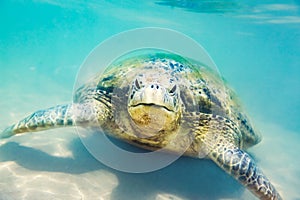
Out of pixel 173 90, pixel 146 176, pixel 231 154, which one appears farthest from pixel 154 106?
pixel 146 176

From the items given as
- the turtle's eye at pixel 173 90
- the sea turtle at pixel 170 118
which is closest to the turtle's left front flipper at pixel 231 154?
the sea turtle at pixel 170 118

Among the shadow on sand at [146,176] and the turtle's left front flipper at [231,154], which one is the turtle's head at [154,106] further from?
the shadow on sand at [146,176]

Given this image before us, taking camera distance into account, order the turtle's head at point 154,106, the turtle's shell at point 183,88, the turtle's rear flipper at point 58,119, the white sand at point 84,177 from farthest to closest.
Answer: the turtle's shell at point 183,88, the turtle's rear flipper at point 58,119, the white sand at point 84,177, the turtle's head at point 154,106

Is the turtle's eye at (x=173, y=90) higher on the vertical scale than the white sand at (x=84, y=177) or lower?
higher

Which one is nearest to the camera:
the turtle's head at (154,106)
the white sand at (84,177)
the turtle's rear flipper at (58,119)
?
the turtle's head at (154,106)

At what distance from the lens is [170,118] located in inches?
153

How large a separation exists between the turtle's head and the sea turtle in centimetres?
1

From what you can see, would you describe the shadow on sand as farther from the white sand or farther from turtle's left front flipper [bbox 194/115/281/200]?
turtle's left front flipper [bbox 194/115/281/200]

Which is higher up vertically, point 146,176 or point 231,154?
point 231,154

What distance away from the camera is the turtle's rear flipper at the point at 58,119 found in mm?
4926

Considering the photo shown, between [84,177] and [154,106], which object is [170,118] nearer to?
[154,106]

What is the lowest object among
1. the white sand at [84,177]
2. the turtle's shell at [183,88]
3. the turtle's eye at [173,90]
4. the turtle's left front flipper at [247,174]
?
the white sand at [84,177]

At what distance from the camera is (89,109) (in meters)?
5.11

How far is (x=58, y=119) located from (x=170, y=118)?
7.14 ft
